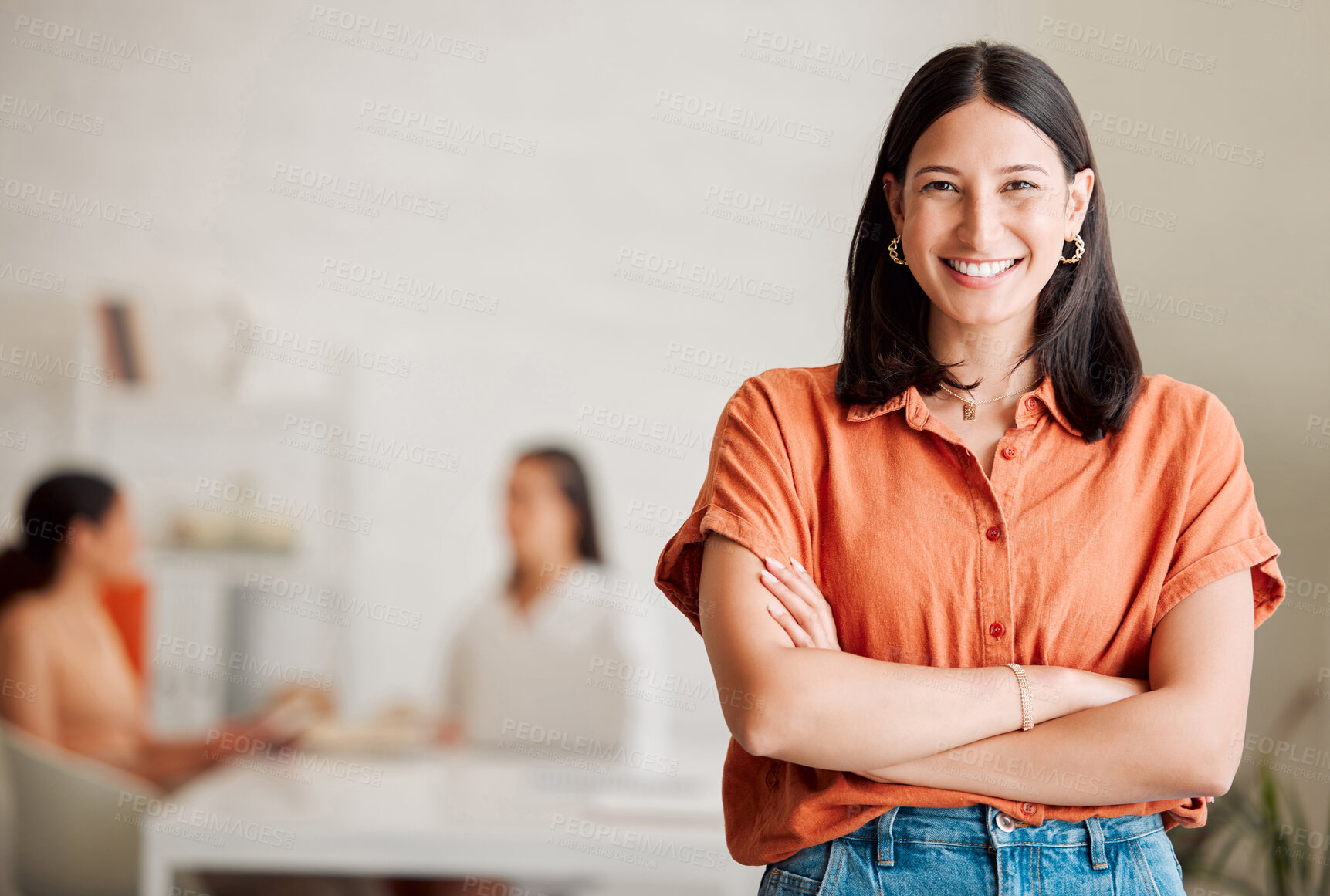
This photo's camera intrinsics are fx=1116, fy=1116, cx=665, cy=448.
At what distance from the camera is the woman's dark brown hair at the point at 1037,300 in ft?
3.92

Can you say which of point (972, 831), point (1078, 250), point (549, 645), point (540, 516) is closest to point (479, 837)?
point (549, 645)

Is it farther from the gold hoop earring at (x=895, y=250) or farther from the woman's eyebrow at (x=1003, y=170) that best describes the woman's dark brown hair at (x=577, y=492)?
the woman's eyebrow at (x=1003, y=170)

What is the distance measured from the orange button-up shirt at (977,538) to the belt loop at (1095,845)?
0.04ft

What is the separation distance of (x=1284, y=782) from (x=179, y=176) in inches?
155

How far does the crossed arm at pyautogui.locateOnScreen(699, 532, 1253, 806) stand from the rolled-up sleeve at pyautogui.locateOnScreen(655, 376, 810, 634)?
0.39 ft

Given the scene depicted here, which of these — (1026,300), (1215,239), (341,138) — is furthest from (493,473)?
(1026,300)

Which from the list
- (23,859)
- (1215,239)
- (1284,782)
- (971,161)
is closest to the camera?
(971,161)

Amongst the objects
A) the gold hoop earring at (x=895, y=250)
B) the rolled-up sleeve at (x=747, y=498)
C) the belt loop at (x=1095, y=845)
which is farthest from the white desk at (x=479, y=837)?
the gold hoop earring at (x=895, y=250)

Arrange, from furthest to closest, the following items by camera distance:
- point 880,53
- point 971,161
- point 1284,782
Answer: point 880,53, point 1284,782, point 971,161

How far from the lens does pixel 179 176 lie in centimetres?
410

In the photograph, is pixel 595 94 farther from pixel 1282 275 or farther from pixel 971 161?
pixel 971 161

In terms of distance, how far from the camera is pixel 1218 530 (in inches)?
45.4

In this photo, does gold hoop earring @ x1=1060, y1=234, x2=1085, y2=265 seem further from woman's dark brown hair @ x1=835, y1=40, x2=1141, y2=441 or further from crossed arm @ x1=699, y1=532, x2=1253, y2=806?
crossed arm @ x1=699, y1=532, x2=1253, y2=806

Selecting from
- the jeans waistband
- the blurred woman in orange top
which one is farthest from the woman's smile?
the blurred woman in orange top
